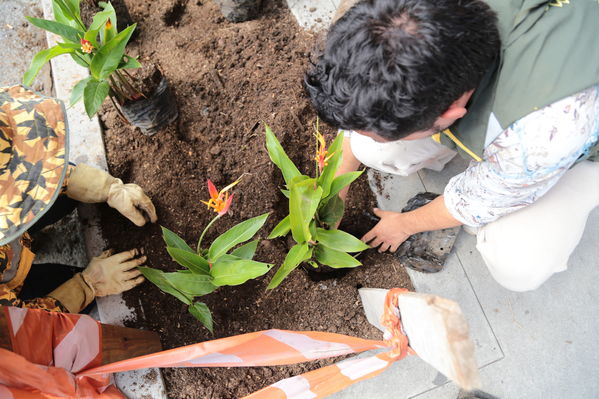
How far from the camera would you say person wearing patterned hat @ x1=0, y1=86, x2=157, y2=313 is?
1.04 metres

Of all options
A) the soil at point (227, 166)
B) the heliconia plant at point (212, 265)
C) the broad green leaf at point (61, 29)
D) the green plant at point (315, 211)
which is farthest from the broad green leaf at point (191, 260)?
the broad green leaf at point (61, 29)

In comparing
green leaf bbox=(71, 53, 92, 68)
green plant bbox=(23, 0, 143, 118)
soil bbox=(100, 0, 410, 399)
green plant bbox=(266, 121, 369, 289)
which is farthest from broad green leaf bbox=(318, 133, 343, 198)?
green leaf bbox=(71, 53, 92, 68)

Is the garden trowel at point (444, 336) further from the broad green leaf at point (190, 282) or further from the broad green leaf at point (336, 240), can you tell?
the broad green leaf at point (190, 282)

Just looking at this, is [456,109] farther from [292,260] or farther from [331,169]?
[292,260]

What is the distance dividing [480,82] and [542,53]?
4.7 inches

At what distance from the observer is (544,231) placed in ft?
3.89

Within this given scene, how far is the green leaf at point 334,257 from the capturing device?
4.06 feet

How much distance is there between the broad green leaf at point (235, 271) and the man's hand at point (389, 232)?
1.53ft

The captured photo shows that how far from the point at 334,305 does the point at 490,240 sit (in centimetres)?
55

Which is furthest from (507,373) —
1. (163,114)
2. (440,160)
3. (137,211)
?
(163,114)

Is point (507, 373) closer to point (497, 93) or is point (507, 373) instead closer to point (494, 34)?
point (497, 93)

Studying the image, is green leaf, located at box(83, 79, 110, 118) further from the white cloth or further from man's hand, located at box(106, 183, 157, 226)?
the white cloth

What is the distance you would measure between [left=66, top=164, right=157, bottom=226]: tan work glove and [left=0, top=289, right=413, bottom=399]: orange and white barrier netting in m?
0.39

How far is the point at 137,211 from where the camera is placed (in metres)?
1.47
